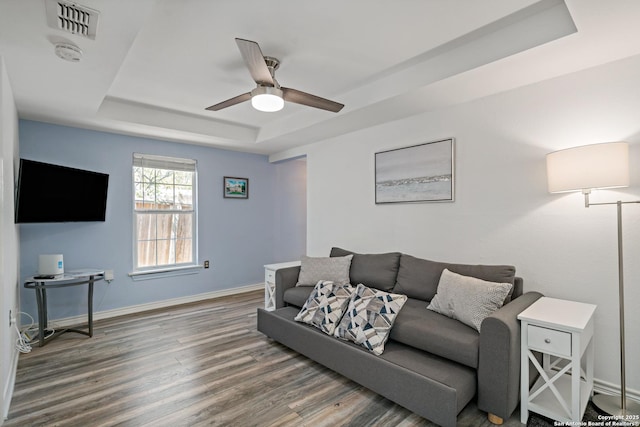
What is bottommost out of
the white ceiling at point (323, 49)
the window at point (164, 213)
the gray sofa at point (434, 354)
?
the gray sofa at point (434, 354)

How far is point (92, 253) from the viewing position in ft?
13.1

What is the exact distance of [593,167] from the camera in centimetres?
205

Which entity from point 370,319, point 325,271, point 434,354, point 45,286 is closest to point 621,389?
point 434,354

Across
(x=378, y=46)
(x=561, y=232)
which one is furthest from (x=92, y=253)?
(x=561, y=232)

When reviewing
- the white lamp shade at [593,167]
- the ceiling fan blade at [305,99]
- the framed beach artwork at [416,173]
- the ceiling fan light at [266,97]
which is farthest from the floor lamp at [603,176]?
the ceiling fan light at [266,97]

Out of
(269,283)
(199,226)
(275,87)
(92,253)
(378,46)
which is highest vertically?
(378,46)

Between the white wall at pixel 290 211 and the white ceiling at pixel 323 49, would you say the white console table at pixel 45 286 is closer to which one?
the white ceiling at pixel 323 49

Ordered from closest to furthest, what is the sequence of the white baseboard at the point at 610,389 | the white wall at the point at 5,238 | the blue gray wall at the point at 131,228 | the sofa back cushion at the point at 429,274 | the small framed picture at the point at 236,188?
1. the white wall at the point at 5,238
2. the white baseboard at the point at 610,389
3. the sofa back cushion at the point at 429,274
4. the blue gray wall at the point at 131,228
5. the small framed picture at the point at 236,188

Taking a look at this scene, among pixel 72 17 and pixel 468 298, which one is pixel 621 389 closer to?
pixel 468 298

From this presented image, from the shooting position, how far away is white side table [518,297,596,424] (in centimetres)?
186

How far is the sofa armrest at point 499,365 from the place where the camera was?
191 centimetres

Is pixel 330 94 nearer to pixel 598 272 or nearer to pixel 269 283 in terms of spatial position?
pixel 269 283

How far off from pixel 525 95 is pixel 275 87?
2076 millimetres

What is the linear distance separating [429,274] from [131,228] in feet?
12.4
